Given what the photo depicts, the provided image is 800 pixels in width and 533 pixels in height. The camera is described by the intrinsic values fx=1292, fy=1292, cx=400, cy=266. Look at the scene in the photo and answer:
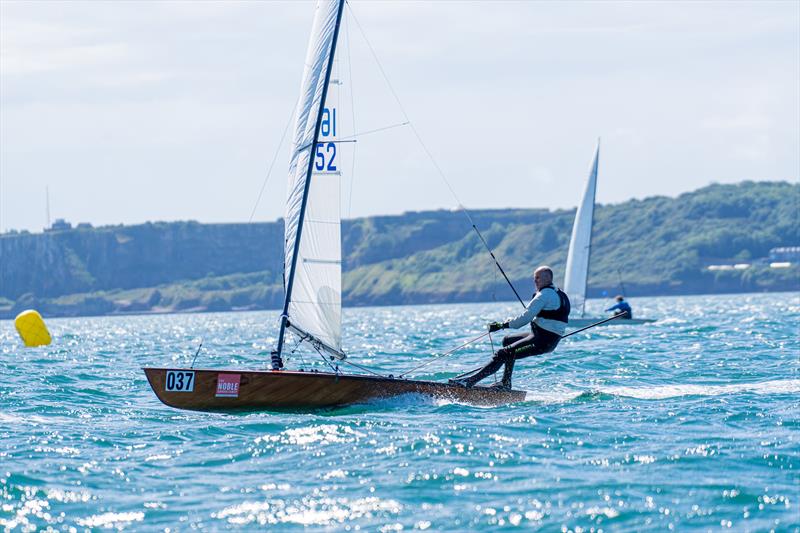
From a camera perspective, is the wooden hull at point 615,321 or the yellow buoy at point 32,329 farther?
the wooden hull at point 615,321

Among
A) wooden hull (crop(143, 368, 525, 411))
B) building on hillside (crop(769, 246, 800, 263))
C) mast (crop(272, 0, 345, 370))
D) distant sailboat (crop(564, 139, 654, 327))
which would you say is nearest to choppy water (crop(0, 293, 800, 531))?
wooden hull (crop(143, 368, 525, 411))

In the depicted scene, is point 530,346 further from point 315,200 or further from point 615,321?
point 615,321

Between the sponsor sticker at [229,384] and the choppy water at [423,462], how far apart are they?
0.35 metres

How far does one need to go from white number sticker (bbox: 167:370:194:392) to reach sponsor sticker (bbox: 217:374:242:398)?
15.3 inches

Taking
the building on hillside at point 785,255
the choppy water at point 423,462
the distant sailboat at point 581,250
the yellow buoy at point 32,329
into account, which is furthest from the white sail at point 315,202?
the building on hillside at point 785,255

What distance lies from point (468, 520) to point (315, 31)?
32.3 ft

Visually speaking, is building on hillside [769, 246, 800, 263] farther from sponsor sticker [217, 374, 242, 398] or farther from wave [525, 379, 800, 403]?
sponsor sticker [217, 374, 242, 398]

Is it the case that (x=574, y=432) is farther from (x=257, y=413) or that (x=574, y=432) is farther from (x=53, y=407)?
(x=53, y=407)

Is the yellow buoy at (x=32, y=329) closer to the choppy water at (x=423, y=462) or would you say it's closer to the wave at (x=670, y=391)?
the choppy water at (x=423, y=462)

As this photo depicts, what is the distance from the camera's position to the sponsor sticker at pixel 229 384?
17.2 metres

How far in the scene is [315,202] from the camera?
1853cm

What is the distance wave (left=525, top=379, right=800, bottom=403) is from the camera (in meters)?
19.1

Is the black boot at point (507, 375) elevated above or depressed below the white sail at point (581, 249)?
below

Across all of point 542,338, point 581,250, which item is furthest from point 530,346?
point 581,250
